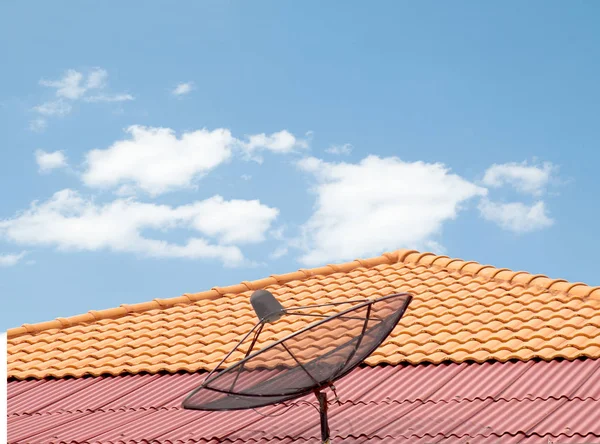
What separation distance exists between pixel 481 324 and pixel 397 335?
1.23m

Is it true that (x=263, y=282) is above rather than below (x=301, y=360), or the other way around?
above

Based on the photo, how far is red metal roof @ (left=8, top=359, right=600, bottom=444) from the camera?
9.66m

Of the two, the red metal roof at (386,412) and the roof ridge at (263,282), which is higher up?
the roof ridge at (263,282)

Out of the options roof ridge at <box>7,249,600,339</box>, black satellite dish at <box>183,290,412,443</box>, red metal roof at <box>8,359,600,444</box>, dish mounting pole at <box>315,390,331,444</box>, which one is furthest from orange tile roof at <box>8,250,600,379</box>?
dish mounting pole at <box>315,390,331,444</box>

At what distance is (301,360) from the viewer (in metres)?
8.99

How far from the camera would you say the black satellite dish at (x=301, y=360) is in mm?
8727

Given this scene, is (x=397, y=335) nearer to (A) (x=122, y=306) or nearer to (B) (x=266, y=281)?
(B) (x=266, y=281)

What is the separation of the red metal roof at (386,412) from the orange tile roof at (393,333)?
437 mm

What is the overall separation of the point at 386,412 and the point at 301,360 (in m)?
2.13

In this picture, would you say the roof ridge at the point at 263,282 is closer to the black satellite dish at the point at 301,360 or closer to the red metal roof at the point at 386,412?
the red metal roof at the point at 386,412

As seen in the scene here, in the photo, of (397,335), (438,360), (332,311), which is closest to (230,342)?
(332,311)

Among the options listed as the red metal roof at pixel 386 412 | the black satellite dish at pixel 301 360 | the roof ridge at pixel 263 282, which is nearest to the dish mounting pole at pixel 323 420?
the black satellite dish at pixel 301 360

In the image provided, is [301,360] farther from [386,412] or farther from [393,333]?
[393,333]

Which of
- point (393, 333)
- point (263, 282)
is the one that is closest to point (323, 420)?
point (393, 333)
